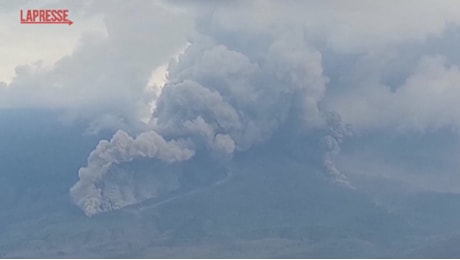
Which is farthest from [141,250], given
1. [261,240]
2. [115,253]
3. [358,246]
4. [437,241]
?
[437,241]

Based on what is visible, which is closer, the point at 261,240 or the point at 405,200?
the point at 261,240

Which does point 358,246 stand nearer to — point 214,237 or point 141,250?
→ point 214,237

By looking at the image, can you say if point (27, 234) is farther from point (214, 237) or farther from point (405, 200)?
point (405, 200)

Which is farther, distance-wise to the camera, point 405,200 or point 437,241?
point 405,200

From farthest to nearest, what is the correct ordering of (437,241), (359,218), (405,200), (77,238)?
(405,200) → (359,218) → (77,238) → (437,241)

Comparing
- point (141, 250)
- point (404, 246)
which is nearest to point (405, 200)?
point (404, 246)

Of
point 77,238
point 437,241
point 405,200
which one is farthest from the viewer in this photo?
point 405,200

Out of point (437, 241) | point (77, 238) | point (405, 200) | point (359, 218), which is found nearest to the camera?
point (437, 241)

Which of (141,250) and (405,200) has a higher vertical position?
(405,200)

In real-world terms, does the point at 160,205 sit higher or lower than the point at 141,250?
higher
